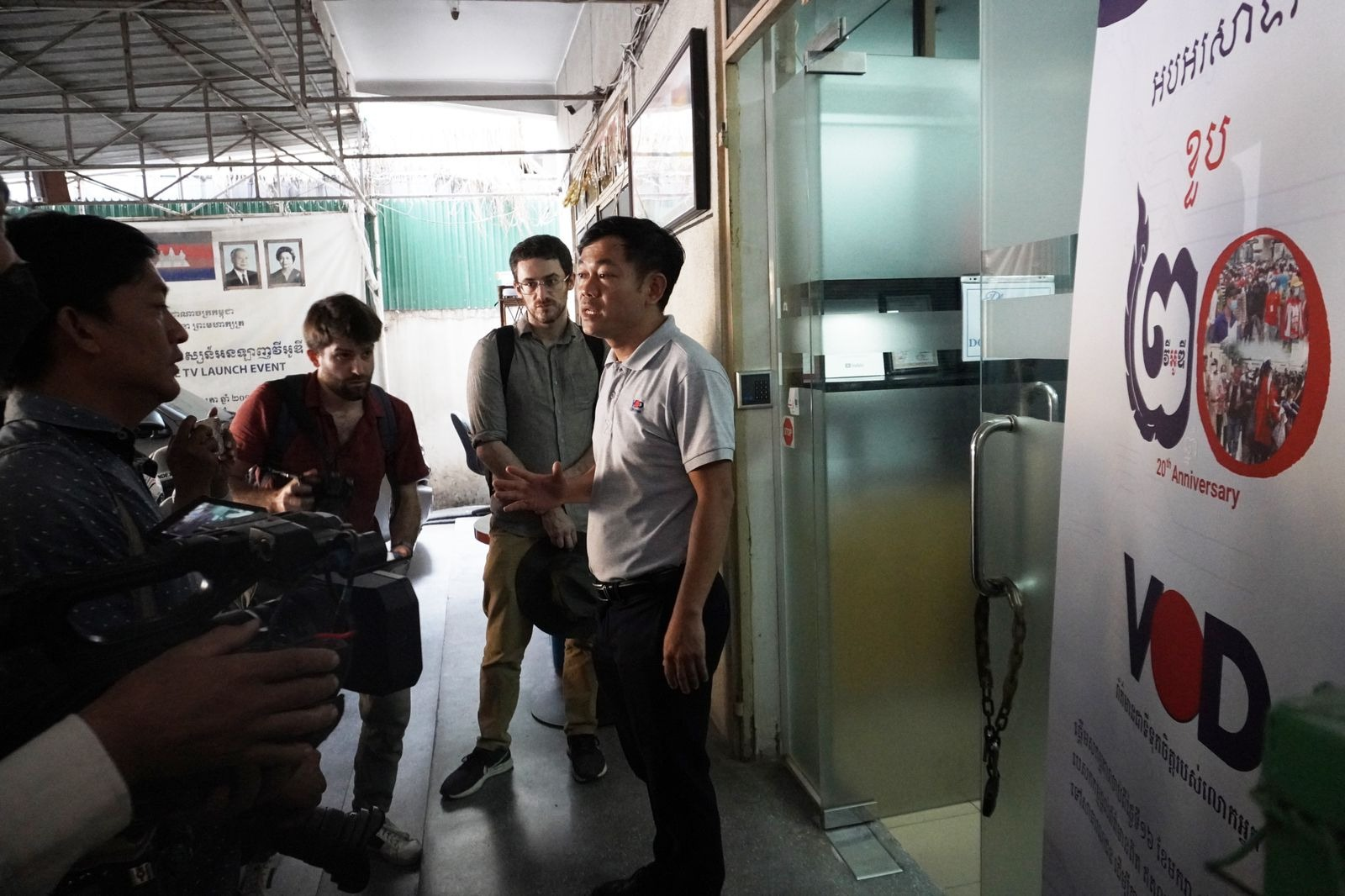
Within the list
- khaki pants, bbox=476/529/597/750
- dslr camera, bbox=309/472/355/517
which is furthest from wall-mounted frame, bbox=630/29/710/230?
dslr camera, bbox=309/472/355/517

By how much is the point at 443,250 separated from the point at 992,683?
8.38 meters

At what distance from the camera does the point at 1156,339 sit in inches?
36.2

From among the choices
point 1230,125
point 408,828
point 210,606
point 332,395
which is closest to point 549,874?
point 408,828

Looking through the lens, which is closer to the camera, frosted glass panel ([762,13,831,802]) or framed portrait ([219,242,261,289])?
frosted glass panel ([762,13,831,802])

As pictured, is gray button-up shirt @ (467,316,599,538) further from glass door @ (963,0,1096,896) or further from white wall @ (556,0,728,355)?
glass door @ (963,0,1096,896)

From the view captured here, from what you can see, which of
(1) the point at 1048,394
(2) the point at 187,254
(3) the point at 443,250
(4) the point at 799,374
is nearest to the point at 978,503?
(1) the point at 1048,394

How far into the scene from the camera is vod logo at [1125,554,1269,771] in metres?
0.80

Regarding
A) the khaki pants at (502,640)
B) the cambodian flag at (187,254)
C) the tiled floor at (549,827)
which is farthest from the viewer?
the cambodian flag at (187,254)

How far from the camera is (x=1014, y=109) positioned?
1.25 m

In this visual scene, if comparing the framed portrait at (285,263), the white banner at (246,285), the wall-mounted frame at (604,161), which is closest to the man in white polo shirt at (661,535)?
the wall-mounted frame at (604,161)

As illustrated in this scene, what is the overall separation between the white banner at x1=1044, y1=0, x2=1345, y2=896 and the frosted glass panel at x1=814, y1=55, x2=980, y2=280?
1215mm

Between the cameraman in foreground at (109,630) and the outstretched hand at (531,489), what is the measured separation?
91 centimetres

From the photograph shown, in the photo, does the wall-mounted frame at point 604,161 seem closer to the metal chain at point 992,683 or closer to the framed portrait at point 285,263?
the framed portrait at point 285,263

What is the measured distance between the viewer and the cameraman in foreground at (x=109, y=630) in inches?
25.8
